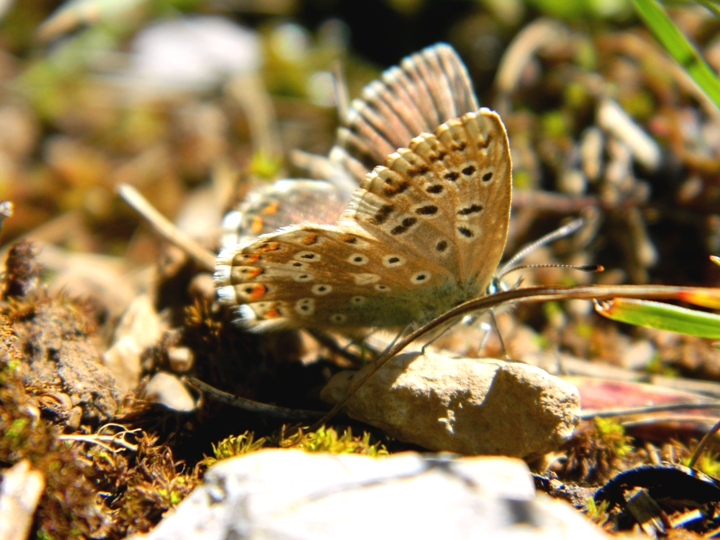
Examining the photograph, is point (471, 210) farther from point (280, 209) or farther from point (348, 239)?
point (280, 209)

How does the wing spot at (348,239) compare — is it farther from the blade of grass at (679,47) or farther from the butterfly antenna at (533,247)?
the blade of grass at (679,47)

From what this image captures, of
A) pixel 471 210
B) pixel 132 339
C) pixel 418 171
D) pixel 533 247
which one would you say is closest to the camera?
pixel 418 171

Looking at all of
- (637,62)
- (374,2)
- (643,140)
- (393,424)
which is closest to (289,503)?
(393,424)

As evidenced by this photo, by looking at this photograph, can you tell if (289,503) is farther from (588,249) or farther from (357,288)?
(588,249)

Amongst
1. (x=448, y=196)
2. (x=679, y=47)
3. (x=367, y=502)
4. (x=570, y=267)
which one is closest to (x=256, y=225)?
(x=448, y=196)

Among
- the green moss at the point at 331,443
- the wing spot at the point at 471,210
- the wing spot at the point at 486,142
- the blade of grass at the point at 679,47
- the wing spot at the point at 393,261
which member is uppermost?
the blade of grass at the point at 679,47

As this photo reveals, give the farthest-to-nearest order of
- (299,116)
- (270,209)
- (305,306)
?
(299,116) < (270,209) < (305,306)

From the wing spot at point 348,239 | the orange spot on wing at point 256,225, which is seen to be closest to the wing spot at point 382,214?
the wing spot at point 348,239
